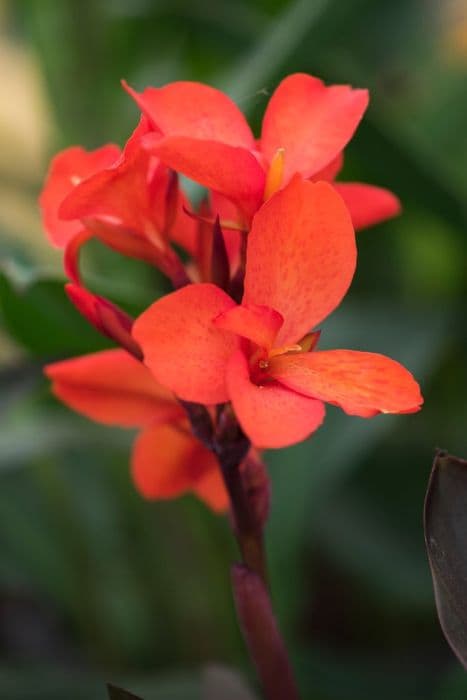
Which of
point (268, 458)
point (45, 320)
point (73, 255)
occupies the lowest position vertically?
point (268, 458)

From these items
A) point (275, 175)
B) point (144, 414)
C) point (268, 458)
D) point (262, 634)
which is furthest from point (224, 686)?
point (268, 458)

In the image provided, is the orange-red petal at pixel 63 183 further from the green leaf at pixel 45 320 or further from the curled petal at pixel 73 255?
the green leaf at pixel 45 320

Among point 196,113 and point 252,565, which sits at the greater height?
point 196,113

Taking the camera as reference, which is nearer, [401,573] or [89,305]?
[89,305]

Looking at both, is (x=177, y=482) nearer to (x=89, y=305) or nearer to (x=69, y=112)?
(x=89, y=305)

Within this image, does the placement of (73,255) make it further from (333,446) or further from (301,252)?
(333,446)

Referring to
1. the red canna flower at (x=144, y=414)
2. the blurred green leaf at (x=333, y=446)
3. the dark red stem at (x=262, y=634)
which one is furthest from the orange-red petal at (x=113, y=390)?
the blurred green leaf at (x=333, y=446)

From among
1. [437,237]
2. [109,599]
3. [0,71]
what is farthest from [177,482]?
[0,71]

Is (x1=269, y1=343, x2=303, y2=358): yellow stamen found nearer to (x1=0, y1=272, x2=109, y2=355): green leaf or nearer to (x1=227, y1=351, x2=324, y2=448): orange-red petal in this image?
(x1=227, y1=351, x2=324, y2=448): orange-red petal
